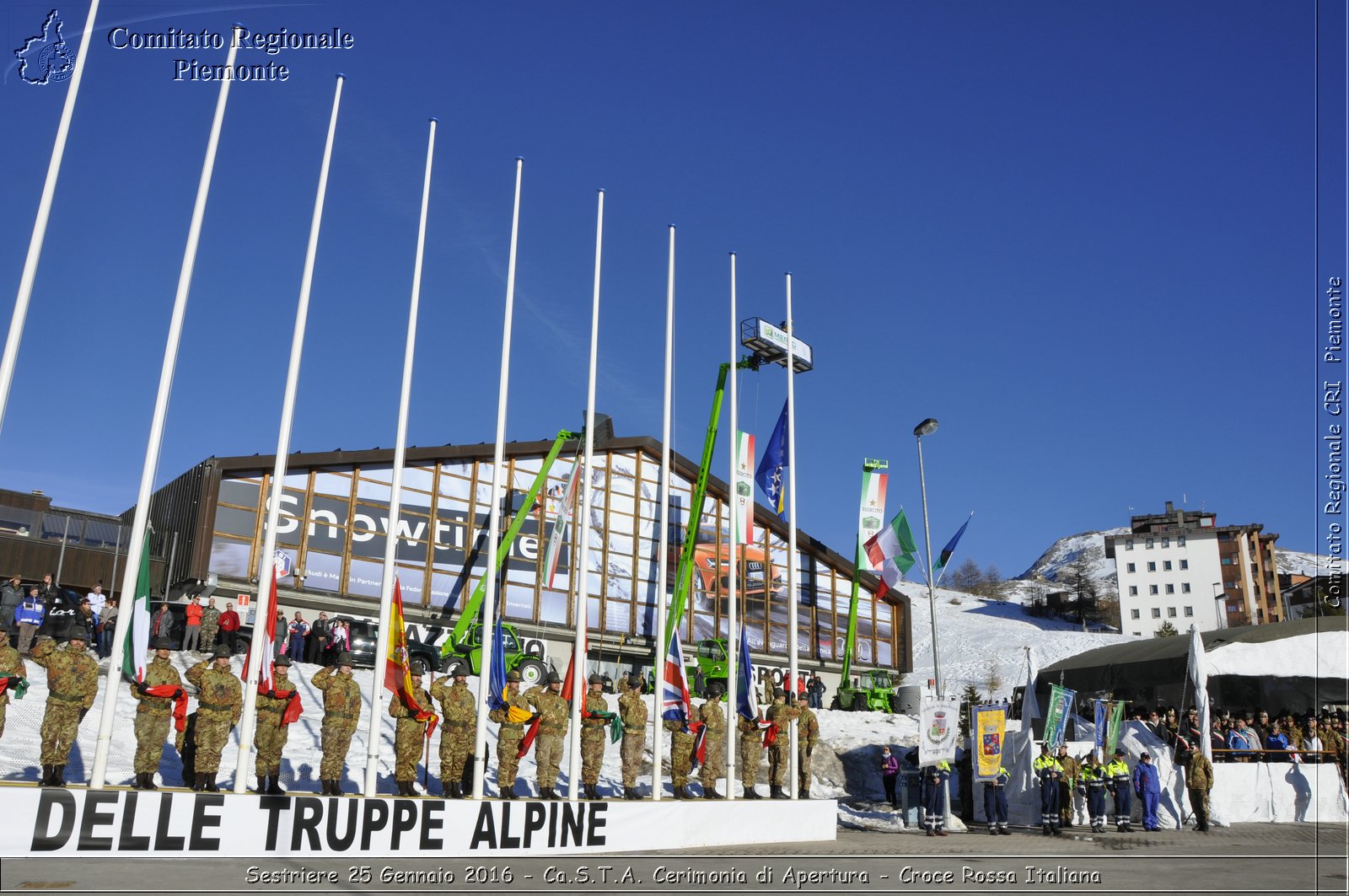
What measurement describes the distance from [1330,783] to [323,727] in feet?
61.4

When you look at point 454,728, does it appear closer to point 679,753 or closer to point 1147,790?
point 679,753

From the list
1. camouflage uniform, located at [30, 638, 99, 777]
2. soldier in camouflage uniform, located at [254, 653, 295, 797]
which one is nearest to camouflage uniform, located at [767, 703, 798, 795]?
soldier in camouflage uniform, located at [254, 653, 295, 797]

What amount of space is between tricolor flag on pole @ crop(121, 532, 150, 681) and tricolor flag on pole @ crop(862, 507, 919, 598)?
20.4m

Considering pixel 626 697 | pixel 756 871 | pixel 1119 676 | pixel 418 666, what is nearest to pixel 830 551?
pixel 1119 676

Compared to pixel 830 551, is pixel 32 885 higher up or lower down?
lower down

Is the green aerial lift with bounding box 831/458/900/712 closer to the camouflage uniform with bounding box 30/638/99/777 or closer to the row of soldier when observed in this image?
the row of soldier

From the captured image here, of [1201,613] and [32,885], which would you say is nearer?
[32,885]

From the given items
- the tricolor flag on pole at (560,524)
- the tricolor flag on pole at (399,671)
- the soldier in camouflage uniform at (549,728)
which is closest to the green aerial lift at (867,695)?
the tricolor flag on pole at (560,524)

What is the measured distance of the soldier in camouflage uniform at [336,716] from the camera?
12.6m

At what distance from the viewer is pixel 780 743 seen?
54.5 feet

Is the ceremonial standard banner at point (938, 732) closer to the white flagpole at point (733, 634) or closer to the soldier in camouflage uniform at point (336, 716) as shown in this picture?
the white flagpole at point (733, 634)

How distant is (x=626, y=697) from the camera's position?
1535 cm

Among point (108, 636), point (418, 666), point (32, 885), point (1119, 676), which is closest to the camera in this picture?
point (32, 885)

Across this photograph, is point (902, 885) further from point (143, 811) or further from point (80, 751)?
point (80, 751)
